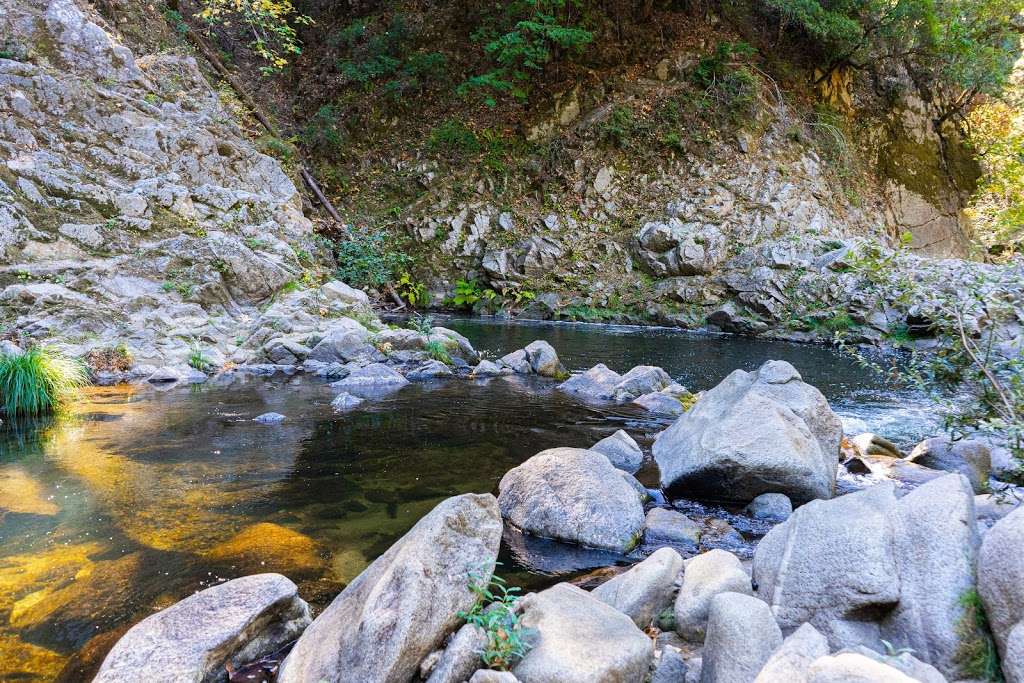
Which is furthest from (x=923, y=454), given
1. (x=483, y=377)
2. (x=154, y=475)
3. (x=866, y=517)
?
(x=154, y=475)

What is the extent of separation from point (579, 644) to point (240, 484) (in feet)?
12.0

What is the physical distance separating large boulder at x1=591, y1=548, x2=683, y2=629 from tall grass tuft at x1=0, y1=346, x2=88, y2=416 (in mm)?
7644

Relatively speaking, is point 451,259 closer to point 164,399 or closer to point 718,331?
point 718,331

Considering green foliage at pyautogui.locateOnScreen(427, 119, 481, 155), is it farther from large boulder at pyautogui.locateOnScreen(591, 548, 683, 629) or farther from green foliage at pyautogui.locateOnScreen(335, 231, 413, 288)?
large boulder at pyautogui.locateOnScreen(591, 548, 683, 629)

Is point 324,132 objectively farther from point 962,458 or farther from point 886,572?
point 886,572

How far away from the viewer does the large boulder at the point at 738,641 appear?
2406 mm

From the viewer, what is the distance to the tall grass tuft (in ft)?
24.3

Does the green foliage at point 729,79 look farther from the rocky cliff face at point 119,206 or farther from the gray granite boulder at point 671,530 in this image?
the gray granite boulder at point 671,530

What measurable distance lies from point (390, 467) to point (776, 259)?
1661cm

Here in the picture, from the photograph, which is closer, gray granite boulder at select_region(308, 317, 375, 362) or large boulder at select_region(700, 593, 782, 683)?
large boulder at select_region(700, 593, 782, 683)

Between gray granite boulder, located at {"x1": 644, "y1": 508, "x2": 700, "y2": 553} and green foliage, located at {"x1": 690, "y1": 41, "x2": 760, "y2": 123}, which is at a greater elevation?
green foliage, located at {"x1": 690, "y1": 41, "x2": 760, "y2": 123}

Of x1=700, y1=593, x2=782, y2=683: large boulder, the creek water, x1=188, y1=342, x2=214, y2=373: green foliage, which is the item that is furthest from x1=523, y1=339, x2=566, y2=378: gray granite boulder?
x1=700, y1=593, x2=782, y2=683: large boulder

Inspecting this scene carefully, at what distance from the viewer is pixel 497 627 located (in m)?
2.71

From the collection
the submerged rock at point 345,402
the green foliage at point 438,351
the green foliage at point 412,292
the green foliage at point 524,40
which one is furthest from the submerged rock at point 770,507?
the green foliage at point 524,40
